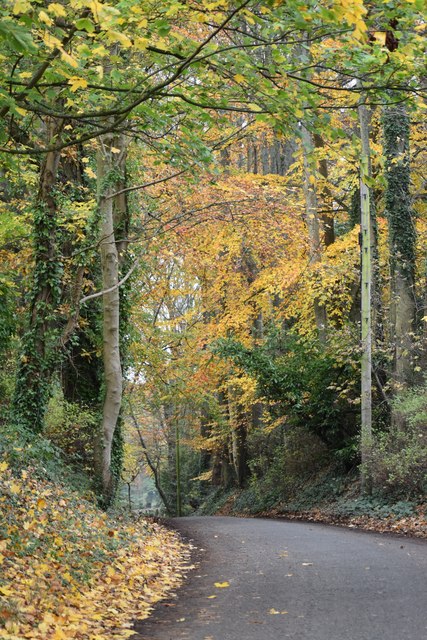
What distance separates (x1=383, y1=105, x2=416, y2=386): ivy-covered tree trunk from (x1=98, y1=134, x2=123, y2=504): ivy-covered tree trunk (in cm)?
681

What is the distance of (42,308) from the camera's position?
46.2ft

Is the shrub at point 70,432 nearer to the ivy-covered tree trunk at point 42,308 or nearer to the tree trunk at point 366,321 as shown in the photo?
the ivy-covered tree trunk at point 42,308

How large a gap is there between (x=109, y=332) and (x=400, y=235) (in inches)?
305

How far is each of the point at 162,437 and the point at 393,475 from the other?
87.8ft

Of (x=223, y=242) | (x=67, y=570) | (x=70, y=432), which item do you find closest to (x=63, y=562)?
(x=67, y=570)

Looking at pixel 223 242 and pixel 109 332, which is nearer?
pixel 109 332

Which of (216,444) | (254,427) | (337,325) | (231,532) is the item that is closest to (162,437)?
(216,444)

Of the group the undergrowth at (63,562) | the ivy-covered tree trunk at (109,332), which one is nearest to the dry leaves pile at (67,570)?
the undergrowth at (63,562)

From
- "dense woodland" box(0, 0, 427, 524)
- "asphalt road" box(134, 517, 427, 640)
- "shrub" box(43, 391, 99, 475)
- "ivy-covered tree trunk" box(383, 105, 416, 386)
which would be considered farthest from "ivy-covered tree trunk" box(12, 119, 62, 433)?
"ivy-covered tree trunk" box(383, 105, 416, 386)

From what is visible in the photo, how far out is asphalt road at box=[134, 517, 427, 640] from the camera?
5.38 m

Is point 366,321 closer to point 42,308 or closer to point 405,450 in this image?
point 405,450

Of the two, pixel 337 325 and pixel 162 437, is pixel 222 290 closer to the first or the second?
pixel 337 325

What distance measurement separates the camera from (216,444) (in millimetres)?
30953

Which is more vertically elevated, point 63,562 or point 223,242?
point 223,242
